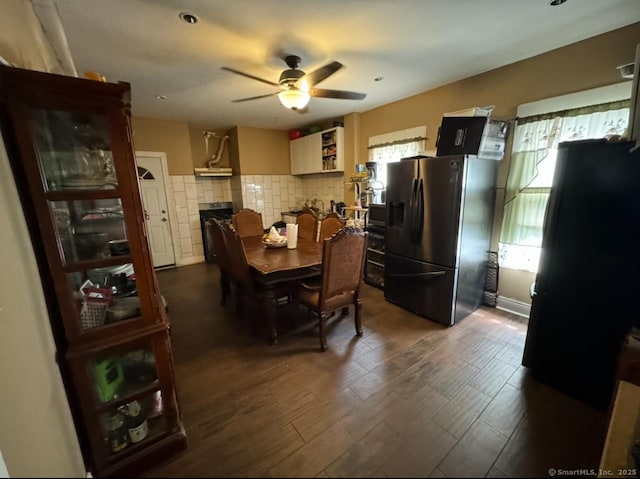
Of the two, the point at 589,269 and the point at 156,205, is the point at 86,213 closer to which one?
the point at 589,269

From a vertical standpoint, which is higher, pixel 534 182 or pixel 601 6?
pixel 601 6

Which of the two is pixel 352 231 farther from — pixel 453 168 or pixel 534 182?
pixel 534 182

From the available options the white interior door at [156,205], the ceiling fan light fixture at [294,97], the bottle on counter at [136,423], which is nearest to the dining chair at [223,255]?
the ceiling fan light fixture at [294,97]

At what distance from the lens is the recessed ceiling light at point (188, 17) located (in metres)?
1.62

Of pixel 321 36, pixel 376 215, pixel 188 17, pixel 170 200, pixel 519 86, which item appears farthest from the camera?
pixel 170 200

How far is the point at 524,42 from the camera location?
207 centimetres

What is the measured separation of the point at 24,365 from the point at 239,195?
14.2 ft

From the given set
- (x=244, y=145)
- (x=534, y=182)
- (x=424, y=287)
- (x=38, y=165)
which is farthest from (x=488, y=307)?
(x=244, y=145)

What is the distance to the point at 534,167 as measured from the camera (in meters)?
2.37

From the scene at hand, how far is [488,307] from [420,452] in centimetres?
212

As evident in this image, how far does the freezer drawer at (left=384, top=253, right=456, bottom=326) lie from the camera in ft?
7.89

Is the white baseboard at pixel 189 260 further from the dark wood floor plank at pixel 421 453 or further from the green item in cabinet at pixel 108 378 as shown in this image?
the dark wood floor plank at pixel 421 453

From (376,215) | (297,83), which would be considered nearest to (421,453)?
(376,215)

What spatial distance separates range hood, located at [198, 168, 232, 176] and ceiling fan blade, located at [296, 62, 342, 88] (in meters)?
3.28
